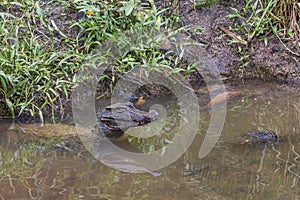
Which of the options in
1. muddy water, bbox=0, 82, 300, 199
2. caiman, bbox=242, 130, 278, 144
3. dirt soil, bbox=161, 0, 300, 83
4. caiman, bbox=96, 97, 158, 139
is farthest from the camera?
dirt soil, bbox=161, 0, 300, 83

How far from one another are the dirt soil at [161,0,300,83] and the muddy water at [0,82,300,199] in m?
0.90

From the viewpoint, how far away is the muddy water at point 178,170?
2250 millimetres

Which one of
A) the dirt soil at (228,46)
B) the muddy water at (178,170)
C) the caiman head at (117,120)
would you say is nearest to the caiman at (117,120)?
the caiman head at (117,120)

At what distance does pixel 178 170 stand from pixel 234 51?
6.68ft

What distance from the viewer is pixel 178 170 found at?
8.16 feet

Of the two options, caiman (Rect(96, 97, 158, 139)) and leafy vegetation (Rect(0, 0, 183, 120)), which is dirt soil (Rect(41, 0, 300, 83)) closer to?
leafy vegetation (Rect(0, 0, 183, 120))

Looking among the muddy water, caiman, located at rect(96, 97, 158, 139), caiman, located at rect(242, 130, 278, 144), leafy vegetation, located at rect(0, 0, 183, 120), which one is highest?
leafy vegetation, located at rect(0, 0, 183, 120)

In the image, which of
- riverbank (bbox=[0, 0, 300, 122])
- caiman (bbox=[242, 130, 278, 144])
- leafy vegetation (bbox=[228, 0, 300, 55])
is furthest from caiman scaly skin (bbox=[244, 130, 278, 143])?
leafy vegetation (bbox=[228, 0, 300, 55])

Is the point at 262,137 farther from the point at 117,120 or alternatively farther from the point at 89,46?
the point at 89,46

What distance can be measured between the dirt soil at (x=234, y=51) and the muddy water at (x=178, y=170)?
35.3 inches

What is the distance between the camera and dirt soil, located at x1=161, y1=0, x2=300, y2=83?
406cm

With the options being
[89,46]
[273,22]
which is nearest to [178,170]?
[89,46]

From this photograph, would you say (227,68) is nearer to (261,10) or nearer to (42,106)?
(261,10)

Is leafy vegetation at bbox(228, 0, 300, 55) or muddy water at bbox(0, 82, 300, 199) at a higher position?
leafy vegetation at bbox(228, 0, 300, 55)
